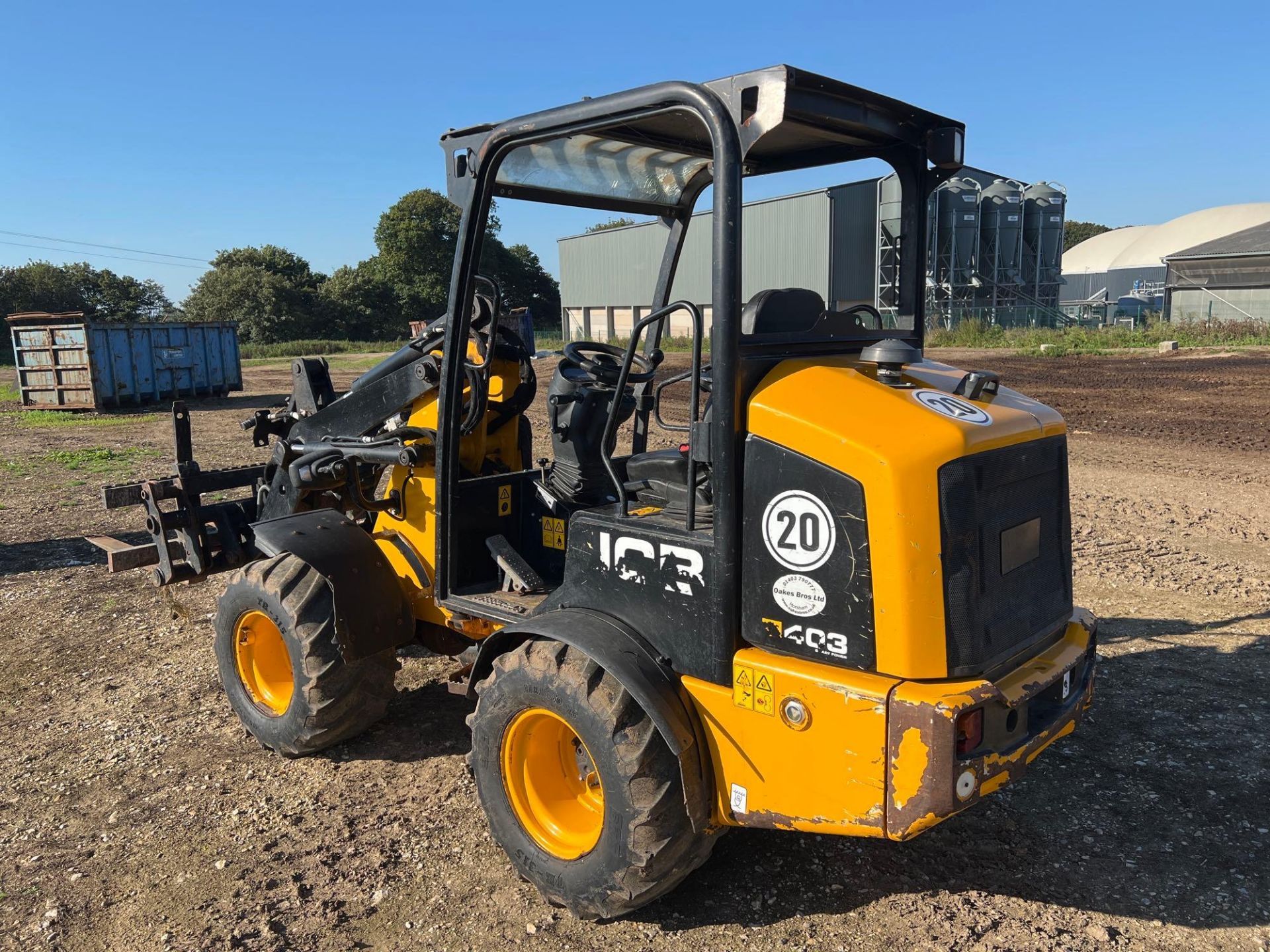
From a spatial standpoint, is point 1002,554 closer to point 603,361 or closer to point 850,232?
point 603,361

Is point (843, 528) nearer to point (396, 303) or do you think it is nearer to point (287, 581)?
point (287, 581)

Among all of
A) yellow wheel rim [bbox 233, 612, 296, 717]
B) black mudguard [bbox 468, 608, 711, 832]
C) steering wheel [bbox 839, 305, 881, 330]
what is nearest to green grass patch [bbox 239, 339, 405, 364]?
yellow wheel rim [bbox 233, 612, 296, 717]

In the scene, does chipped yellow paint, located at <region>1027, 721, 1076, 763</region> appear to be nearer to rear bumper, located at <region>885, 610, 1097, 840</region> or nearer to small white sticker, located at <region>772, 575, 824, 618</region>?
rear bumper, located at <region>885, 610, 1097, 840</region>

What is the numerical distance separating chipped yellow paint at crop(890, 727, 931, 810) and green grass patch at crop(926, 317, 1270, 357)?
2660cm

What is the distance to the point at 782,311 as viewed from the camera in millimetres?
3047

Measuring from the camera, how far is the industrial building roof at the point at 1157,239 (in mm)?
61031

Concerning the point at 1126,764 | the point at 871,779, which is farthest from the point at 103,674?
the point at 1126,764

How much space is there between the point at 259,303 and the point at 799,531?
185 ft

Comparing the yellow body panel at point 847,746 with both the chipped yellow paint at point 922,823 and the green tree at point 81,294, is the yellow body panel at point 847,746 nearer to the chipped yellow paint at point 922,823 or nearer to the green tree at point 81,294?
the chipped yellow paint at point 922,823

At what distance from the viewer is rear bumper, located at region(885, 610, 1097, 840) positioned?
2461mm

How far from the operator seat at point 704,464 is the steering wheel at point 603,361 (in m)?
0.69

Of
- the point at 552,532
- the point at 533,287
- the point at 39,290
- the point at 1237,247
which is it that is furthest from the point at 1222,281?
the point at 39,290

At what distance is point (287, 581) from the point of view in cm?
404

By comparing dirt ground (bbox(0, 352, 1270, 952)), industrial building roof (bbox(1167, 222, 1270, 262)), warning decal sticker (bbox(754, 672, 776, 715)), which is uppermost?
industrial building roof (bbox(1167, 222, 1270, 262))
